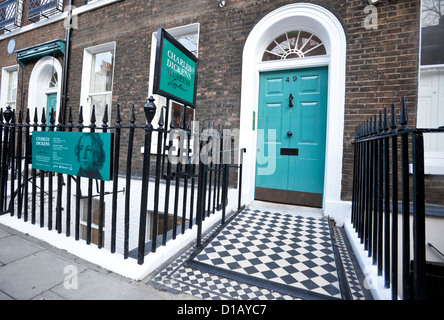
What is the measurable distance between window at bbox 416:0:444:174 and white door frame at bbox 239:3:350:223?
1109 mm

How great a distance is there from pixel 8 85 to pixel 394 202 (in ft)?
41.3

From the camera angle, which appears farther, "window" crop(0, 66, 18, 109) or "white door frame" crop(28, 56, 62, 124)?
"window" crop(0, 66, 18, 109)

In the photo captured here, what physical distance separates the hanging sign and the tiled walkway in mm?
1675

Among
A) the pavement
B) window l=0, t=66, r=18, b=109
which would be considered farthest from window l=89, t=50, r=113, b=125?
the pavement

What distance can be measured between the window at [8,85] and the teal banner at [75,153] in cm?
892

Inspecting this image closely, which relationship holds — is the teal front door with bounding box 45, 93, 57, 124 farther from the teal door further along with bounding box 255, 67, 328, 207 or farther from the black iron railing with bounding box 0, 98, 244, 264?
the teal door further along with bounding box 255, 67, 328, 207

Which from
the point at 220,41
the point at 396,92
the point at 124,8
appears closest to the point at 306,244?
the point at 396,92

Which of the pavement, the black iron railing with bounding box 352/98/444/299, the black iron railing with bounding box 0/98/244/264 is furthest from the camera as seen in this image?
the black iron railing with bounding box 0/98/244/264

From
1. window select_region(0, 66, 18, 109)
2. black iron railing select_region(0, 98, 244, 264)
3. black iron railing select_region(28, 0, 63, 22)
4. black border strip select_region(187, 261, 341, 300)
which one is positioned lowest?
black border strip select_region(187, 261, 341, 300)

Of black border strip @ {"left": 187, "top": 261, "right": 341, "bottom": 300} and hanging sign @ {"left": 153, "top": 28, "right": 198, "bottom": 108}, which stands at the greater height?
hanging sign @ {"left": 153, "top": 28, "right": 198, "bottom": 108}

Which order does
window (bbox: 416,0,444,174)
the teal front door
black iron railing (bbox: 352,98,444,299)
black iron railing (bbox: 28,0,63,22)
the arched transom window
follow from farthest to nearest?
1. the teal front door
2. black iron railing (bbox: 28,0,63,22)
3. the arched transom window
4. window (bbox: 416,0,444,174)
5. black iron railing (bbox: 352,98,444,299)

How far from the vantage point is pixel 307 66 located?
4266 mm

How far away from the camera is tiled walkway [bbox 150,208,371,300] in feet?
6.22

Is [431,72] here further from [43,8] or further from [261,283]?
[43,8]
